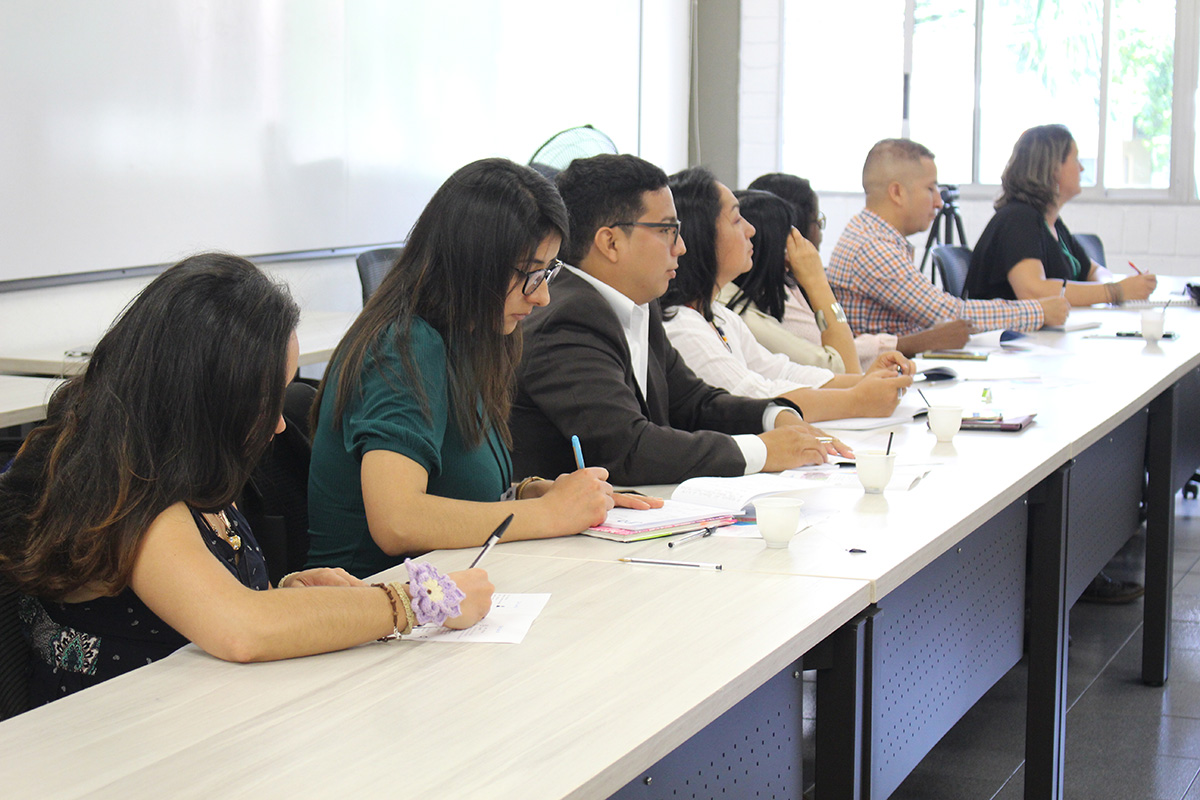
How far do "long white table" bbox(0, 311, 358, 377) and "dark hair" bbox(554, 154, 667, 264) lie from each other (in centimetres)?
76

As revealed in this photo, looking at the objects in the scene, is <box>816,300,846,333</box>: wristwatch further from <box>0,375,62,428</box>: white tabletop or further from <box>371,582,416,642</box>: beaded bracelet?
<box>371,582,416,642</box>: beaded bracelet

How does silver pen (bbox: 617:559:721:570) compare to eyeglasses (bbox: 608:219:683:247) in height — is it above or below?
below

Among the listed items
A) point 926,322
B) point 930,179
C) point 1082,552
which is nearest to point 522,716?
point 1082,552

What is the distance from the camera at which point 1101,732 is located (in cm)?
243

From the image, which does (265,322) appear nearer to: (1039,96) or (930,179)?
(930,179)

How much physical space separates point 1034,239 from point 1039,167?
0.95 feet

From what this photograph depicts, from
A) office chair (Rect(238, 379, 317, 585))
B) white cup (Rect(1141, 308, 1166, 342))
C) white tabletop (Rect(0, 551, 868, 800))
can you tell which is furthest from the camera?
white cup (Rect(1141, 308, 1166, 342))

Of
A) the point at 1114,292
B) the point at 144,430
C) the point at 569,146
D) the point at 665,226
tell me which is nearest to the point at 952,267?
the point at 1114,292

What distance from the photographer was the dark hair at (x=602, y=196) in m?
2.10

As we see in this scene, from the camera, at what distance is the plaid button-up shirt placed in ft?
11.9

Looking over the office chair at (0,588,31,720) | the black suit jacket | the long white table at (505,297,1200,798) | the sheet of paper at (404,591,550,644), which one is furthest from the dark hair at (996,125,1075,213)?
the office chair at (0,588,31,720)

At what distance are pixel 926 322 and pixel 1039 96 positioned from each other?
12.2 feet

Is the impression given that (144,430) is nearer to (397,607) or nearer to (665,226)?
(397,607)

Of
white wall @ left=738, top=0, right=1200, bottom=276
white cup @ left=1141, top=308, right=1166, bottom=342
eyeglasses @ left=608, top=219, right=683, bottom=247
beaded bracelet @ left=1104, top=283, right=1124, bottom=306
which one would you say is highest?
white wall @ left=738, top=0, right=1200, bottom=276
